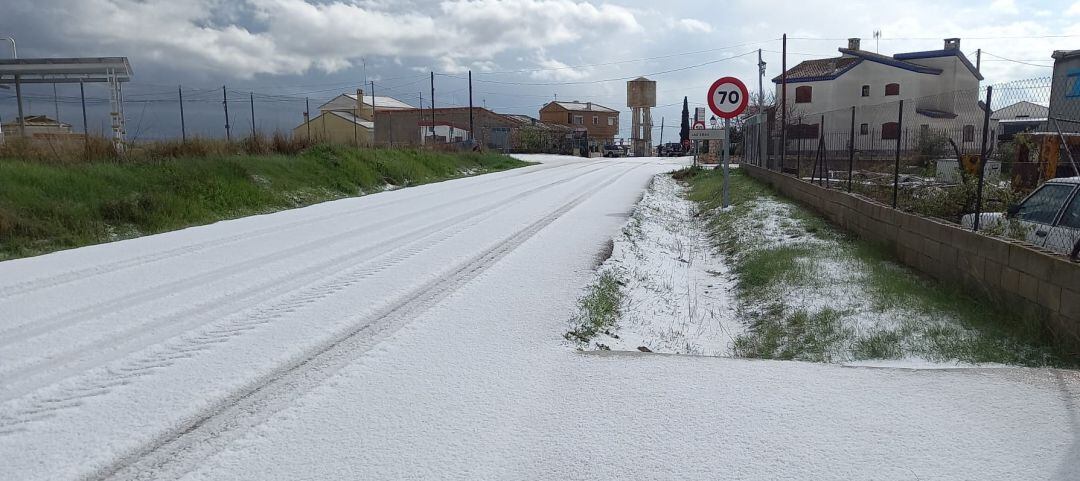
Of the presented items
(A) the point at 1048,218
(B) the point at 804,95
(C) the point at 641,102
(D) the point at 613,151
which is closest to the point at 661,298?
(A) the point at 1048,218

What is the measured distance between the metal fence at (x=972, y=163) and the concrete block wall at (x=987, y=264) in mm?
255

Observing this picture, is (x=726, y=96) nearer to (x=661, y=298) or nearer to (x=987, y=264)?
(x=661, y=298)

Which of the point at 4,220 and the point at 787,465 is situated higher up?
the point at 4,220

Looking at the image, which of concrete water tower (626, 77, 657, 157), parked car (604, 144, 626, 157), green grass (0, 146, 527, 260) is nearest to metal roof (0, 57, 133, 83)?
green grass (0, 146, 527, 260)

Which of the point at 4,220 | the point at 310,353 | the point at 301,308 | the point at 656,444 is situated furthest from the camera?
the point at 4,220

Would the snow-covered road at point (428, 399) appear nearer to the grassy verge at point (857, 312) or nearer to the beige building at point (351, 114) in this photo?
the grassy verge at point (857, 312)

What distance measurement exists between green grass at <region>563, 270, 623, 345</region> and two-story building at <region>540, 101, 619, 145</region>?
96.5m

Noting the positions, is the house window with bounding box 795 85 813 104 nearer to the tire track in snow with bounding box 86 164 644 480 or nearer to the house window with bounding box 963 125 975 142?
the house window with bounding box 963 125 975 142

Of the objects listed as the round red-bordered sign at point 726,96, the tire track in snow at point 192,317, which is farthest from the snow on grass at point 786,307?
the round red-bordered sign at point 726,96

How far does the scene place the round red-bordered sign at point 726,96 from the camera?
13.4 m

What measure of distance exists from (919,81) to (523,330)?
5806 cm

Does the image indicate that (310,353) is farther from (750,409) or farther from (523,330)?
(750,409)

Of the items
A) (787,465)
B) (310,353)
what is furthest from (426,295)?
(787,465)

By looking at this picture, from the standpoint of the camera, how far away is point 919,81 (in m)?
53.0
